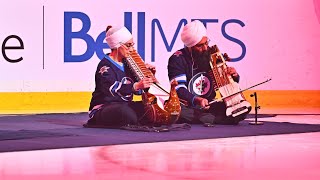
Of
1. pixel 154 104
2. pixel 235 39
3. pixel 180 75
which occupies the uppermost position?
pixel 235 39

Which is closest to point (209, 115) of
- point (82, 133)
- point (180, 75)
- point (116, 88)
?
point (180, 75)

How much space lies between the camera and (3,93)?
982 cm

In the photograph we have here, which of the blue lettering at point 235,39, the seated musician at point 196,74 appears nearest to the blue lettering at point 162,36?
the blue lettering at point 235,39

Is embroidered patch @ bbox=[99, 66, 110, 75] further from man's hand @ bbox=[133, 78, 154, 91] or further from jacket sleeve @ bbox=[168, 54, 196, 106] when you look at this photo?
jacket sleeve @ bbox=[168, 54, 196, 106]

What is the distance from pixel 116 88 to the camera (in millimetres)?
7500

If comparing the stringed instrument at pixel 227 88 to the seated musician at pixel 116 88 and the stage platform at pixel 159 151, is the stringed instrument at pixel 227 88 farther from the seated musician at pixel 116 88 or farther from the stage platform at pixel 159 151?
the seated musician at pixel 116 88

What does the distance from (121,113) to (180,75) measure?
70cm

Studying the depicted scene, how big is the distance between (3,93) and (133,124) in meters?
2.55

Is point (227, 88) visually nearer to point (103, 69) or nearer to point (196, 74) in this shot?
point (196, 74)

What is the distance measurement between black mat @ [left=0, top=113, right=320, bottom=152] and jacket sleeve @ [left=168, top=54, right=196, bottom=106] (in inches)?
10.5

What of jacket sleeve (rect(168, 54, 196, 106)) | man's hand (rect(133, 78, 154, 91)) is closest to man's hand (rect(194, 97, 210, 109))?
jacket sleeve (rect(168, 54, 196, 106))

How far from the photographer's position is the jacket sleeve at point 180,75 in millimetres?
7953

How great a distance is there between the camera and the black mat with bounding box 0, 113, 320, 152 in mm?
6773

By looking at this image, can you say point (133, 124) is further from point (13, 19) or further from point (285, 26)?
point (285, 26)
